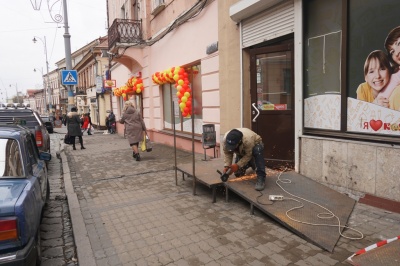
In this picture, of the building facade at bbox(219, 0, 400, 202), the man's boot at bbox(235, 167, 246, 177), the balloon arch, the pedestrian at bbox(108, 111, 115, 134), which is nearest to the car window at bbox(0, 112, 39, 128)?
Answer: the balloon arch

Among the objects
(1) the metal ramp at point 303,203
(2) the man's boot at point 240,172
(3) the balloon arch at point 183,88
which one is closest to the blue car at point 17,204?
(1) the metal ramp at point 303,203

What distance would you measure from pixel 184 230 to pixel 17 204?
6.79ft

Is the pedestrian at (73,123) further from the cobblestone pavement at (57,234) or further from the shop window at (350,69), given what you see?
the shop window at (350,69)

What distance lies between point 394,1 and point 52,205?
6.38 metres

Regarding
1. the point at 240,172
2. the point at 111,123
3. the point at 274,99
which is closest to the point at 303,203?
the point at 240,172

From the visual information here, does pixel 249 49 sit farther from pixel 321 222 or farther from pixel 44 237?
pixel 44 237

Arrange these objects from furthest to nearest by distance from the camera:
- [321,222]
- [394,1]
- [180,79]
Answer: [180,79] → [394,1] → [321,222]

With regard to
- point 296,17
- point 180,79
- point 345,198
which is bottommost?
point 345,198

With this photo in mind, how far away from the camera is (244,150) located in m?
4.95

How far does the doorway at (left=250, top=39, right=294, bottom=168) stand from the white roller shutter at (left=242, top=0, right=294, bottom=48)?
0.76ft

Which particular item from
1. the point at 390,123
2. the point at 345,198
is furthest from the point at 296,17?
the point at 345,198

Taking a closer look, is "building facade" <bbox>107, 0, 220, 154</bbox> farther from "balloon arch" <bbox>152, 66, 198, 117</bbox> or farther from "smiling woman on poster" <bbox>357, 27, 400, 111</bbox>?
"smiling woman on poster" <bbox>357, 27, 400, 111</bbox>

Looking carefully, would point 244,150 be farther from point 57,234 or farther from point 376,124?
point 57,234

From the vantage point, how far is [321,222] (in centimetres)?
379
